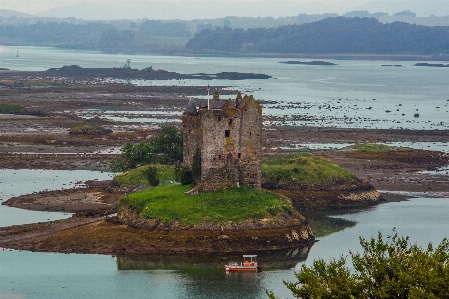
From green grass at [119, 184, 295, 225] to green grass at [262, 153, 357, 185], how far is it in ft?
41.4

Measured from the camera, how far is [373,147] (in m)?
87.6

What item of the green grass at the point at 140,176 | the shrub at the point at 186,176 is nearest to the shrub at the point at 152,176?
the green grass at the point at 140,176

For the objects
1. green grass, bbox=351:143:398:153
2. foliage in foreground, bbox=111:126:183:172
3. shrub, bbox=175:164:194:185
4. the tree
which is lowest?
green grass, bbox=351:143:398:153

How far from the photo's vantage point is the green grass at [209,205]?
49.3m

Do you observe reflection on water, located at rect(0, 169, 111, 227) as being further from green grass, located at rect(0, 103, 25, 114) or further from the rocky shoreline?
green grass, located at rect(0, 103, 25, 114)

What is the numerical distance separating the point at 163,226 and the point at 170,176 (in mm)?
12041

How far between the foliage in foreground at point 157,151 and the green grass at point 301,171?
245 inches

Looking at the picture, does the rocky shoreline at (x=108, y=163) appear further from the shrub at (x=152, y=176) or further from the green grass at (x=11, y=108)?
the green grass at (x=11, y=108)

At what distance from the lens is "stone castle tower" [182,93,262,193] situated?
51.1 meters

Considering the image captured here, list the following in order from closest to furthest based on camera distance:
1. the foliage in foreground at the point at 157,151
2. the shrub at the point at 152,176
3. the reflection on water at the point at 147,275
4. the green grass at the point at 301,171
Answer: the reflection on water at the point at 147,275
the shrub at the point at 152,176
the green grass at the point at 301,171
the foliage in foreground at the point at 157,151

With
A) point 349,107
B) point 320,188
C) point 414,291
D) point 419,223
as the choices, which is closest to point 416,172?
point 320,188

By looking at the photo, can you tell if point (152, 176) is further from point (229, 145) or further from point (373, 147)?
point (373, 147)

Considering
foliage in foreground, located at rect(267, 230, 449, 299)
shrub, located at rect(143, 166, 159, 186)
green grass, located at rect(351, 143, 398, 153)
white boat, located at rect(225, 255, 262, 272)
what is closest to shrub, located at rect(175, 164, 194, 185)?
shrub, located at rect(143, 166, 159, 186)

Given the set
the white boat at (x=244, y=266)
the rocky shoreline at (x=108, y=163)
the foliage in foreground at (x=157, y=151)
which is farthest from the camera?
the foliage in foreground at (x=157, y=151)
